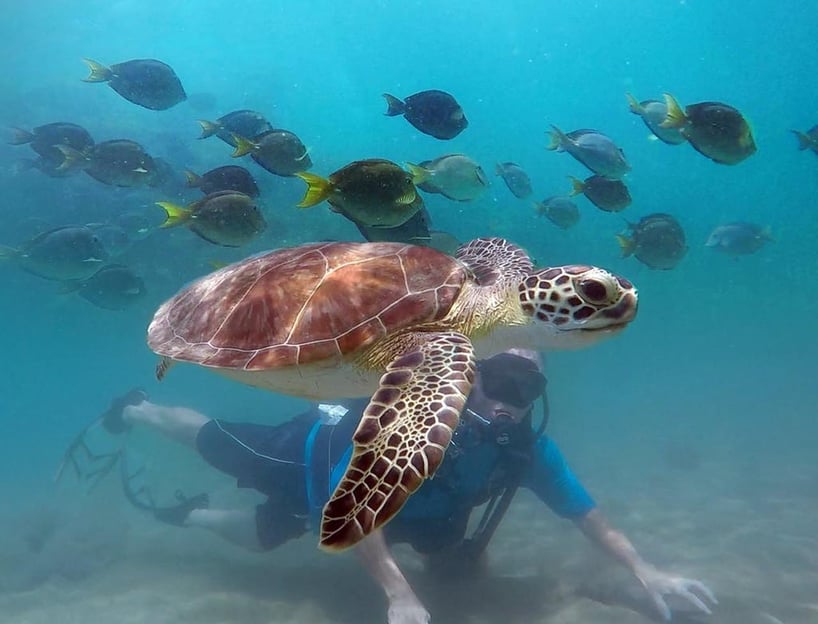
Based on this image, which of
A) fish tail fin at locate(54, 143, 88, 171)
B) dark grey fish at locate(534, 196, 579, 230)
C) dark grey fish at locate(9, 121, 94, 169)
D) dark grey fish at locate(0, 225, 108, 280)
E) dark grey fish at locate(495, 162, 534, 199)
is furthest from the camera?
dark grey fish at locate(495, 162, 534, 199)

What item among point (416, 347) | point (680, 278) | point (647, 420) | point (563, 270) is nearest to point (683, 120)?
point (563, 270)

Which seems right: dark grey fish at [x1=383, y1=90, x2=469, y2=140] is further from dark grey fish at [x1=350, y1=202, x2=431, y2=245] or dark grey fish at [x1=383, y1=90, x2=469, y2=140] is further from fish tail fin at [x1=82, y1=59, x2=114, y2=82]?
fish tail fin at [x1=82, y1=59, x2=114, y2=82]

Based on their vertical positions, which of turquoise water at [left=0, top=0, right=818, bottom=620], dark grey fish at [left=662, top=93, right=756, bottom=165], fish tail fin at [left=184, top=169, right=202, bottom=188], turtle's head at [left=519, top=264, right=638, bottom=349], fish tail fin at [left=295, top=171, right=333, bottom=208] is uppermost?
dark grey fish at [left=662, top=93, right=756, bottom=165]

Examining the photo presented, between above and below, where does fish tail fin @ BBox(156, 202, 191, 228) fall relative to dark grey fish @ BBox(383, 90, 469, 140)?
below

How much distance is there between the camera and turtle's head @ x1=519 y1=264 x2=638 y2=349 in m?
2.66

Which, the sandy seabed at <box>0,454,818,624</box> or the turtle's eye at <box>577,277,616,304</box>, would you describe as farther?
the sandy seabed at <box>0,454,818,624</box>

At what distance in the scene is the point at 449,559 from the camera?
18.9ft

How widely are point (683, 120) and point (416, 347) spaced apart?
3.91 m

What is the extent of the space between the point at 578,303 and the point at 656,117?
14.2 ft

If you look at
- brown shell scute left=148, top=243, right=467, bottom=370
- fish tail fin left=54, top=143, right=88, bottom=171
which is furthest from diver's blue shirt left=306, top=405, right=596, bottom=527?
fish tail fin left=54, top=143, right=88, bottom=171

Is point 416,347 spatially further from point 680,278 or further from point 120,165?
point 680,278

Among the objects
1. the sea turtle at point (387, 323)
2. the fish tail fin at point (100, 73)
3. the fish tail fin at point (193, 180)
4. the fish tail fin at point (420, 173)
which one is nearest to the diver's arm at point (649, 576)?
the sea turtle at point (387, 323)

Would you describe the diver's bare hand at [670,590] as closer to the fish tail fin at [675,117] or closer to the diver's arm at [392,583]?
the diver's arm at [392,583]

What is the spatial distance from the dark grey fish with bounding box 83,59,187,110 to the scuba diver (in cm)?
421
